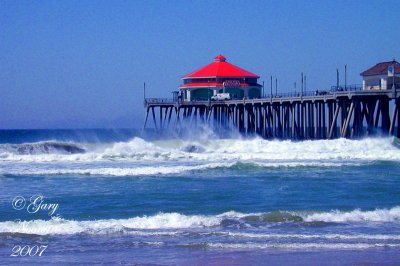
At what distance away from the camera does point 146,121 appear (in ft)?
179

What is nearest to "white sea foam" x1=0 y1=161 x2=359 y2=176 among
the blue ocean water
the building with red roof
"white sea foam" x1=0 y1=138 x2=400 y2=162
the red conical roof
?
the blue ocean water

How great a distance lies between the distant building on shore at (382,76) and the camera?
4053cm

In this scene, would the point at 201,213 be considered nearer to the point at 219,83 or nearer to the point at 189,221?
the point at 189,221

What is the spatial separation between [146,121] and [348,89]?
19516mm

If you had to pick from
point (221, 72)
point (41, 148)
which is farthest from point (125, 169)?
point (221, 72)

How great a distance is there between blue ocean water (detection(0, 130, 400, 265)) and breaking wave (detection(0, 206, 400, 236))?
0.02 meters

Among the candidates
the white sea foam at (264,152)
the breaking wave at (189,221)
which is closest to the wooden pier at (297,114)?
the white sea foam at (264,152)

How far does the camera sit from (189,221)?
16.4m

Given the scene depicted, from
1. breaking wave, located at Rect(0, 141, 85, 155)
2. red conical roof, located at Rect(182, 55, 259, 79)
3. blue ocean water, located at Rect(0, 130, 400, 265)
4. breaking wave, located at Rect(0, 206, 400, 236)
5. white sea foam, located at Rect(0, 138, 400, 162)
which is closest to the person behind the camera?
blue ocean water, located at Rect(0, 130, 400, 265)

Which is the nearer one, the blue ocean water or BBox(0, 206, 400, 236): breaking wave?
the blue ocean water

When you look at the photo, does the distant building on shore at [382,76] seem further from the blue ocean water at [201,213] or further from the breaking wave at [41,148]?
the breaking wave at [41,148]

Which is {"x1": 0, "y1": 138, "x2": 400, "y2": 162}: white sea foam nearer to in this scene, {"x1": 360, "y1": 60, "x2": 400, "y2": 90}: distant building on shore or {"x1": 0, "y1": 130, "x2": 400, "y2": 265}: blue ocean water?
{"x1": 0, "y1": 130, "x2": 400, "y2": 265}: blue ocean water

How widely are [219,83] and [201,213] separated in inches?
1580

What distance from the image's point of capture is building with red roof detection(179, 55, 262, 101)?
5718 cm
